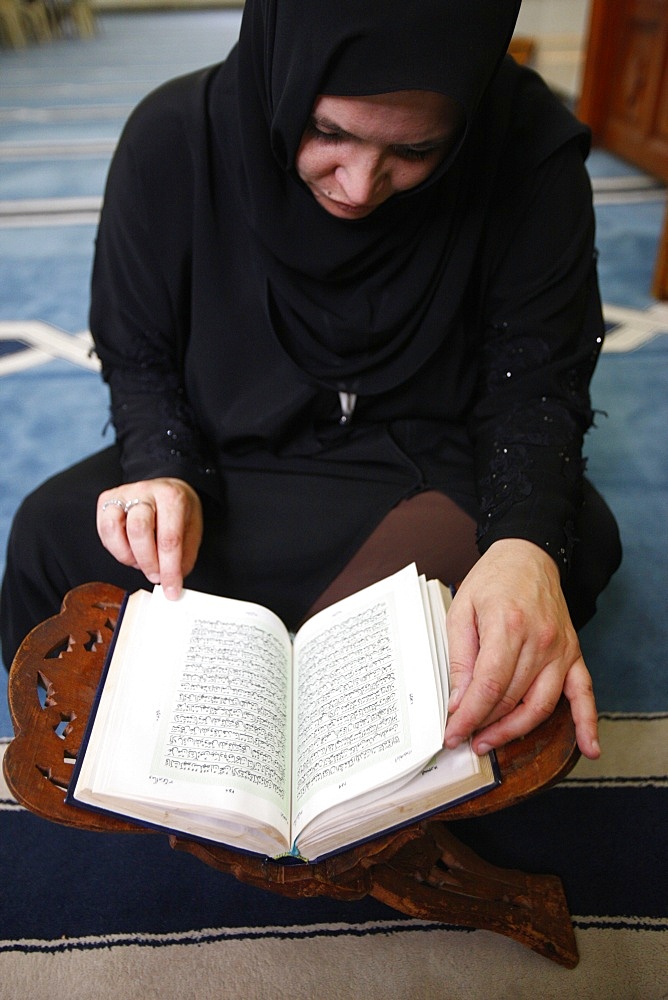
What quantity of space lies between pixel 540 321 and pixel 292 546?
430mm

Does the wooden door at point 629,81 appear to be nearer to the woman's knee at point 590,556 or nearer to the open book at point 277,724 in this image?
the woman's knee at point 590,556

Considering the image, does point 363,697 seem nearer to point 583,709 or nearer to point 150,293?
point 583,709

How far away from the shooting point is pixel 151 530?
0.92 meters

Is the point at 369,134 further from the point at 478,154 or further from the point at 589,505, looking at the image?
the point at 589,505

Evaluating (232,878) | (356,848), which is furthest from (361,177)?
(232,878)

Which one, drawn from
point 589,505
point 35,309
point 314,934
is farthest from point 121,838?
A: point 35,309

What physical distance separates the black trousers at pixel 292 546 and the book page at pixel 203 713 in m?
0.16

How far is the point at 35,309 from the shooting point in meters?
2.56

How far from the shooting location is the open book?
0.70m

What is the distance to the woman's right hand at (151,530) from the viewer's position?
90 cm

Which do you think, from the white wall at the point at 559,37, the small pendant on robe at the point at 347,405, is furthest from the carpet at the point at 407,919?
the white wall at the point at 559,37

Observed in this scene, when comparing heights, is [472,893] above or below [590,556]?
below

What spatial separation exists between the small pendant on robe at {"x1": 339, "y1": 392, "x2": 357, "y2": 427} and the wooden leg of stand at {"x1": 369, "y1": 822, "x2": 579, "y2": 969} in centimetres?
54

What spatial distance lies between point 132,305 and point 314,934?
0.85 metres
